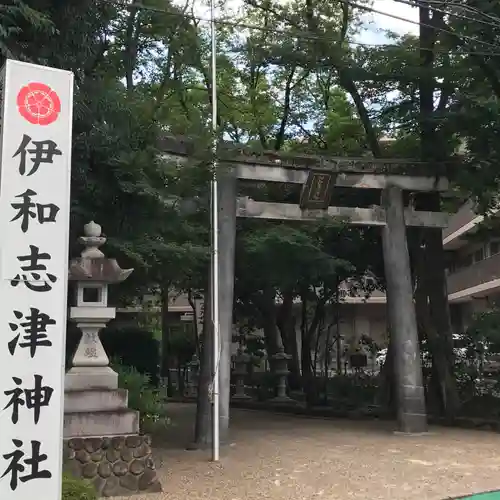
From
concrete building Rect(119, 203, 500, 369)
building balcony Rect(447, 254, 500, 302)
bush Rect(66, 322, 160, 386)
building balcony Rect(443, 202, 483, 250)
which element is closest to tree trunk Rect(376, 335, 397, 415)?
bush Rect(66, 322, 160, 386)

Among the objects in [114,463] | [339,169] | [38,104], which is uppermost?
[339,169]

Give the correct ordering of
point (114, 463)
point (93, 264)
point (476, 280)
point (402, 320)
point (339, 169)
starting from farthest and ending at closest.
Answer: point (476, 280)
point (402, 320)
point (339, 169)
point (93, 264)
point (114, 463)

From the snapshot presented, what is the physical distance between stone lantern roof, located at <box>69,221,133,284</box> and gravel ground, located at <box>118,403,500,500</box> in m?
2.52

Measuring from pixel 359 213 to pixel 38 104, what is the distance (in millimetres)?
8222

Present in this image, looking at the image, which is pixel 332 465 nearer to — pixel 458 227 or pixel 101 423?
pixel 101 423

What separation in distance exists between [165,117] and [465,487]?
6386 mm

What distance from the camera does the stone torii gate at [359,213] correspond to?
35.5 ft

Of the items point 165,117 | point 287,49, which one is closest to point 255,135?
point 287,49

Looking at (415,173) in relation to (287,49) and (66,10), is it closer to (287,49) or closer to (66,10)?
(287,49)

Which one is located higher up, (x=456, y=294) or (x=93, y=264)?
(x=456, y=294)

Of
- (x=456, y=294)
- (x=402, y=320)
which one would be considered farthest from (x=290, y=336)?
(x=456, y=294)

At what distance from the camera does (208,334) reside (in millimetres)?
10500

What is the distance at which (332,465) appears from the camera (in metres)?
8.84

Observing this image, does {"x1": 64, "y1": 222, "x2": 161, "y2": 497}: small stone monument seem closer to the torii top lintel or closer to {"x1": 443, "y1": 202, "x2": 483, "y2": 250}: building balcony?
the torii top lintel
